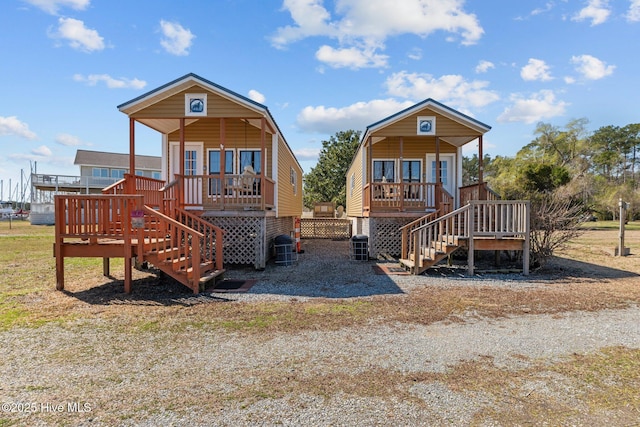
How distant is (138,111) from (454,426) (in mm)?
9957

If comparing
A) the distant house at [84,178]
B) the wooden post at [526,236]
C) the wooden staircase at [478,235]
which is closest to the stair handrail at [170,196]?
the wooden staircase at [478,235]

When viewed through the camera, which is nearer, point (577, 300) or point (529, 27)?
point (577, 300)

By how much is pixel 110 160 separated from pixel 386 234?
41.8 metres

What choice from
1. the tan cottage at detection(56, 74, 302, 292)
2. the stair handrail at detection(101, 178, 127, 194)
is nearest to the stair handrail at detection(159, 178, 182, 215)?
the tan cottage at detection(56, 74, 302, 292)

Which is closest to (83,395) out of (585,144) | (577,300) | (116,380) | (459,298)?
(116,380)

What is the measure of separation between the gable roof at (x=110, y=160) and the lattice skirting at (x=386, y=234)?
3565cm

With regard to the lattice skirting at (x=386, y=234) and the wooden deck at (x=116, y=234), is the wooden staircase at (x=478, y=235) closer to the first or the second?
the lattice skirting at (x=386, y=234)

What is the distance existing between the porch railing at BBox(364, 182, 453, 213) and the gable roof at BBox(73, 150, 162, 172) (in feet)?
114

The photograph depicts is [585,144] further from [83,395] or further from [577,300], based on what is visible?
[83,395]

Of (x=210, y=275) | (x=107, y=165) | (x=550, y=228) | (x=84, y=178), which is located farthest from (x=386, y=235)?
(x=107, y=165)

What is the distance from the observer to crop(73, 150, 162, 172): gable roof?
4112cm

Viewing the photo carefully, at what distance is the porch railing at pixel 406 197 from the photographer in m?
11.0

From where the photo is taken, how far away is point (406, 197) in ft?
42.4

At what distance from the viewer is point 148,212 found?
7016 mm
